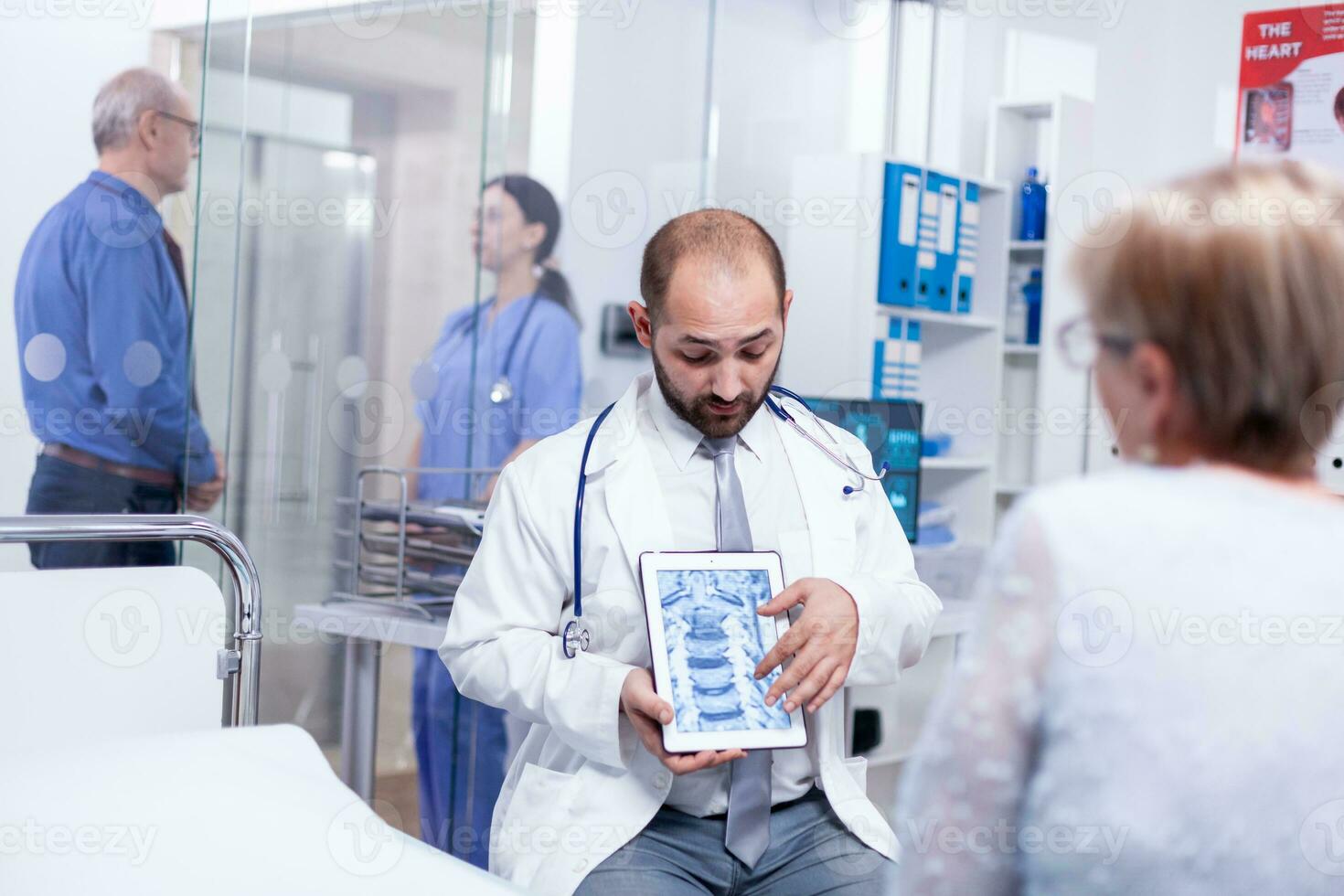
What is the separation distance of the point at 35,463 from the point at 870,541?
1.77 metres

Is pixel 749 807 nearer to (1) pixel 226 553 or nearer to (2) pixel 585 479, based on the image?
(2) pixel 585 479

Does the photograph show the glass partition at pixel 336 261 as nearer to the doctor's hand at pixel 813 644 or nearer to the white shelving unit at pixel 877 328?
the white shelving unit at pixel 877 328

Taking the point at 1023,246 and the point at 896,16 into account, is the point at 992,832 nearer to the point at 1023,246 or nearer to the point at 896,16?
the point at 1023,246

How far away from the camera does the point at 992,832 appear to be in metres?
0.73

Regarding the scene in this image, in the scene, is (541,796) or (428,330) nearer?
(541,796)

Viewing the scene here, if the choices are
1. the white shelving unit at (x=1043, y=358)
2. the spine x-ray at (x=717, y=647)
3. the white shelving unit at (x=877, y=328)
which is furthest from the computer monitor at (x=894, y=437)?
the spine x-ray at (x=717, y=647)

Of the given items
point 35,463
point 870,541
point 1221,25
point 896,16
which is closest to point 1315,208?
point 870,541

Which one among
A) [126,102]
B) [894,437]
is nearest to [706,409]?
[894,437]

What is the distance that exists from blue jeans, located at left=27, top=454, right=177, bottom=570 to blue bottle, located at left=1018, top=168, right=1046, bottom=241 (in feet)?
9.86

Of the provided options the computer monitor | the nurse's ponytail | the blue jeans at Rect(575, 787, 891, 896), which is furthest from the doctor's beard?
the nurse's ponytail

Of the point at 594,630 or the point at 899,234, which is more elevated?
the point at 899,234

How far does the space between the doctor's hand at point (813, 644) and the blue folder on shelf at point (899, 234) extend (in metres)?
2.65

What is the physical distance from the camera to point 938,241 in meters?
4.29

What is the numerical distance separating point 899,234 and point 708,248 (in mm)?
2604
